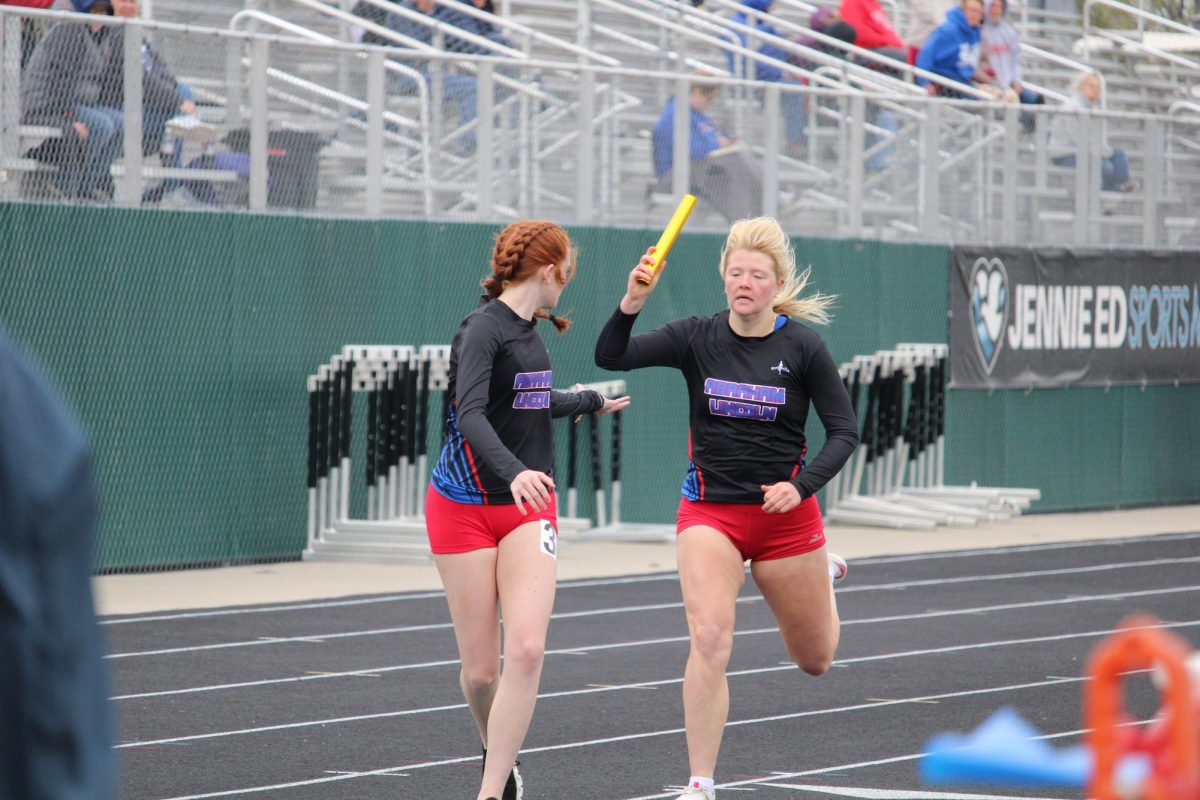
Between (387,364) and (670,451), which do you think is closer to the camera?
(387,364)

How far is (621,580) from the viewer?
1377 cm

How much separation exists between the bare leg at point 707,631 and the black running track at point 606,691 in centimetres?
64

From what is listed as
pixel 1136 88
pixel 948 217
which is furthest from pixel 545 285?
pixel 1136 88

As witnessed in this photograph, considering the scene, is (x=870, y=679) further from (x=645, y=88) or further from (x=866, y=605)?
(x=645, y=88)

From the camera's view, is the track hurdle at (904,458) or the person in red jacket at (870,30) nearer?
the track hurdle at (904,458)

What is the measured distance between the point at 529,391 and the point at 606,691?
297 cm

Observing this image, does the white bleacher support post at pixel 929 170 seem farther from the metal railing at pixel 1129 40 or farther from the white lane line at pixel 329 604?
the metal railing at pixel 1129 40

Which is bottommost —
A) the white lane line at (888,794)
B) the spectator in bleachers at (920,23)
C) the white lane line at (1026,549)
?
the white lane line at (888,794)

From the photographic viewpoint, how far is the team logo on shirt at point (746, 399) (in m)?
6.95

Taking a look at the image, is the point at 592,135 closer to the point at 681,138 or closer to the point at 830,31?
the point at 681,138

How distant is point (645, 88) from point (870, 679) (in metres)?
7.94

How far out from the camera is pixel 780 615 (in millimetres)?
7004

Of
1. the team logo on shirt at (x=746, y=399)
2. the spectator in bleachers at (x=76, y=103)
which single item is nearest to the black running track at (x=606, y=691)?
the team logo on shirt at (x=746, y=399)

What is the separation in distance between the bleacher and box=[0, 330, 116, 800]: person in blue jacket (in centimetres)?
1120
